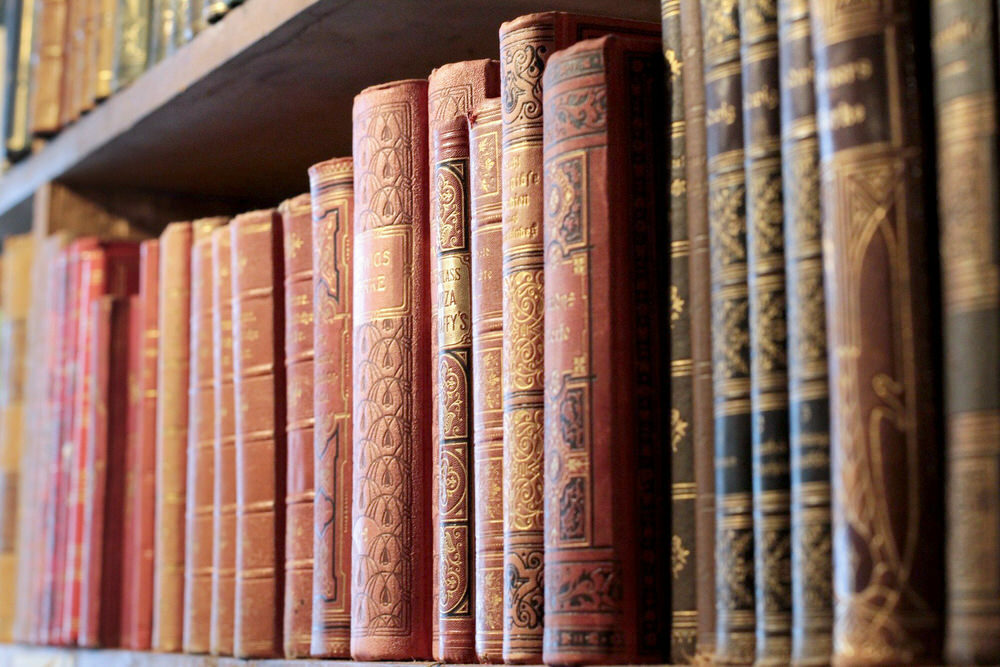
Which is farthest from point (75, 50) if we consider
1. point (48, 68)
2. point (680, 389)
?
point (680, 389)

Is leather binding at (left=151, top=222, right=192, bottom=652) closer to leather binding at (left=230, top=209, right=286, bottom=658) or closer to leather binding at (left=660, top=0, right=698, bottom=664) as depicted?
leather binding at (left=230, top=209, right=286, bottom=658)

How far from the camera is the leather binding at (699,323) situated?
631 mm

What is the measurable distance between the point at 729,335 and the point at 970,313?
0.12 metres

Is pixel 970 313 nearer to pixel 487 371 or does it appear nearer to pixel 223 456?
pixel 487 371

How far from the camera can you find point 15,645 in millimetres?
1327

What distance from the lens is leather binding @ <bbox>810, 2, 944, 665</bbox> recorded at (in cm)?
53

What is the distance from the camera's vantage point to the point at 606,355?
668mm

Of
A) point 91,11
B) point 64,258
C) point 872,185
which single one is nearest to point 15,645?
point 64,258


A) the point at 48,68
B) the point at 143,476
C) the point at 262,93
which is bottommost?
the point at 143,476

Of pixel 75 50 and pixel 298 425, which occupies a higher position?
pixel 75 50

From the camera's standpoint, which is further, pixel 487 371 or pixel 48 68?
pixel 48 68

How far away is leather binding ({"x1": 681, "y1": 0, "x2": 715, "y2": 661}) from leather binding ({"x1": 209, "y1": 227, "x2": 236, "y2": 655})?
1.52 feet

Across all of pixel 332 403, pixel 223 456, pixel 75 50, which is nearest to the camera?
pixel 332 403

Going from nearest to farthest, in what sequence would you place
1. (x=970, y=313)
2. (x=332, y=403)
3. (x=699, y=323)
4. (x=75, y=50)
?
1. (x=970, y=313)
2. (x=699, y=323)
3. (x=332, y=403)
4. (x=75, y=50)
